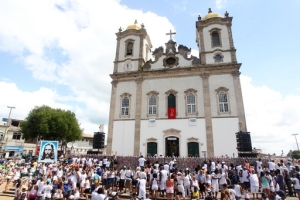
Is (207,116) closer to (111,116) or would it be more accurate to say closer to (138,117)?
(138,117)

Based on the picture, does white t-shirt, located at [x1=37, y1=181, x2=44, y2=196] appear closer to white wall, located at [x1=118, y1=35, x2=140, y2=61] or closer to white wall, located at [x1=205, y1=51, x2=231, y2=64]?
white wall, located at [x1=118, y1=35, x2=140, y2=61]

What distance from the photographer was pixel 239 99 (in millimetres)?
21422

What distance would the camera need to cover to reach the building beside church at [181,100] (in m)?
21.1

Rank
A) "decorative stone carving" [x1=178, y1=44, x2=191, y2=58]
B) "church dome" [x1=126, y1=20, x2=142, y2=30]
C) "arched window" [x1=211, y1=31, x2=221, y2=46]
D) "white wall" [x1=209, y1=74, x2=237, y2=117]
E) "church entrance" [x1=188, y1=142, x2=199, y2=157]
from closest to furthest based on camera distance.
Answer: "church entrance" [x1=188, y1=142, x2=199, y2=157] → "white wall" [x1=209, y1=74, x2=237, y2=117] → "arched window" [x1=211, y1=31, x2=221, y2=46] → "decorative stone carving" [x1=178, y1=44, x2=191, y2=58] → "church dome" [x1=126, y1=20, x2=142, y2=30]

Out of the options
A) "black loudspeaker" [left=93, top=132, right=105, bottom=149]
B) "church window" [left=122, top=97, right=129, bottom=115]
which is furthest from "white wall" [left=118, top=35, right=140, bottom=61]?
"black loudspeaker" [left=93, top=132, right=105, bottom=149]

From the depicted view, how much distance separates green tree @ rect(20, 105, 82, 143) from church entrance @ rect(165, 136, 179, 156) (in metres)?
20.0

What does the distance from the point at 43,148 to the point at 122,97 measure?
1160 centimetres

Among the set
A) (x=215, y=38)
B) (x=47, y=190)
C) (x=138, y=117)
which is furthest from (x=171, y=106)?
(x=47, y=190)

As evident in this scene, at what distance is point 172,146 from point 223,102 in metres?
7.86

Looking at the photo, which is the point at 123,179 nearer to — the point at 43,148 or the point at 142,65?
the point at 43,148

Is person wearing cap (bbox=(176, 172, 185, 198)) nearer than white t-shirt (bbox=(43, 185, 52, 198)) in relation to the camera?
No

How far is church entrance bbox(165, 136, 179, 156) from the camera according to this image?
70.8 feet

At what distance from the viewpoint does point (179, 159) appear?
1673 cm

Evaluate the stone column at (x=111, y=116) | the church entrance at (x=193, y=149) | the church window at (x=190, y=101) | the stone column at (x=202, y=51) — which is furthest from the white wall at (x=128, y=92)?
the stone column at (x=202, y=51)
